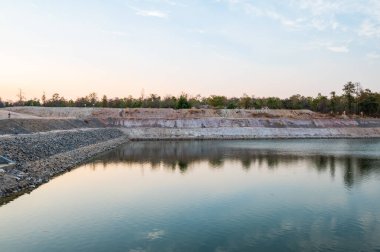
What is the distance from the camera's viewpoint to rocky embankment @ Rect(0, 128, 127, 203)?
2414 cm

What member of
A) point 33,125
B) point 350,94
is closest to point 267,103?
point 350,94

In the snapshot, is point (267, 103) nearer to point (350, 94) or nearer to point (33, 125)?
point (350, 94)

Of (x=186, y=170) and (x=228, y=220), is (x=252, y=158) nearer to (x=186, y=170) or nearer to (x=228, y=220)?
(x=186, y=170)

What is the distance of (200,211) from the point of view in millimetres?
20188

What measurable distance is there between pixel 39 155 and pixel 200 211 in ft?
62.3

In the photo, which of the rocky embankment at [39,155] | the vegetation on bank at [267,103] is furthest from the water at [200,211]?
the vegetation on bank at [267,103]

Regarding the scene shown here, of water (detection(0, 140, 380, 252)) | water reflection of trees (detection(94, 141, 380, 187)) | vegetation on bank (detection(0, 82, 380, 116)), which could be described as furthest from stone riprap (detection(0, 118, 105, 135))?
vegetation on bank (detection(0, 82, 380, 116))

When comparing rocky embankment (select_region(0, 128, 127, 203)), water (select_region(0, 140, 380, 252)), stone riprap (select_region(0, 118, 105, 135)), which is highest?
stone riprap (select_region(0, 118, 105, 135))

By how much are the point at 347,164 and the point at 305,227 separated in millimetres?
23459

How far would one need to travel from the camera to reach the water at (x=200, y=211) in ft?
50.5

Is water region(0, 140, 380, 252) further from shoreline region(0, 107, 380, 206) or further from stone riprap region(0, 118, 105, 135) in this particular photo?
stone riprap region(0, 118, 105, 135)

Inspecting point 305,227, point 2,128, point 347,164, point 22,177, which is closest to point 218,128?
point 347,164

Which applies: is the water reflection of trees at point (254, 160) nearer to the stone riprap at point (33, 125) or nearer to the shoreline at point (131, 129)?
the shoreline at point (131, 129)

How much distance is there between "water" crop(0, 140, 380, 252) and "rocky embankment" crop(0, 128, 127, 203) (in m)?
1.17
